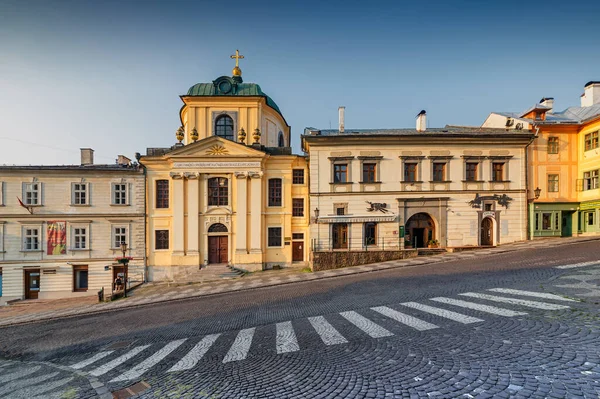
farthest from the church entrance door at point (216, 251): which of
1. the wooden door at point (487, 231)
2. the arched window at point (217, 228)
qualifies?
the wooden door at point (487, 231)

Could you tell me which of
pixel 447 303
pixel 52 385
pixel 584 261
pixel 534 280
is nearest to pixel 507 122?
pixel 584 261

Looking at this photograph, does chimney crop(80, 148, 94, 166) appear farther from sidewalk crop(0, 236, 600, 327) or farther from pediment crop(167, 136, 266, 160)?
sidewalk crop(0, 236, 600, 327)

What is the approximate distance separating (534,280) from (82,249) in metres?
31.1

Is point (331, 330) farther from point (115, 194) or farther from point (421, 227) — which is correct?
point (115, 194)

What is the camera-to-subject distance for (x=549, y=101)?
2959 centimetres

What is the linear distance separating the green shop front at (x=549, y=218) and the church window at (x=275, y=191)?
2147 cm

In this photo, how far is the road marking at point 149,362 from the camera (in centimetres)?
657

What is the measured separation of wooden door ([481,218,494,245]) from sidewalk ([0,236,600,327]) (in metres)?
1.33

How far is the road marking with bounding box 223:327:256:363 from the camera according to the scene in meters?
6.91

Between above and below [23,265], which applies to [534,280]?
above

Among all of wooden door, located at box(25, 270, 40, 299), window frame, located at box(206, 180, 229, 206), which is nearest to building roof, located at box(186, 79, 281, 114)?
window frame, located at box(206, 180, 229, 206)

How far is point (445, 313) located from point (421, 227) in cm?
1776

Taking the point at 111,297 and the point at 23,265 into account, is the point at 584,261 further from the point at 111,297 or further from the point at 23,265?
the point at 23,265

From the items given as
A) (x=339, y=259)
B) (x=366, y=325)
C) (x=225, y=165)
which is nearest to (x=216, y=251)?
(x=225, y=165)
